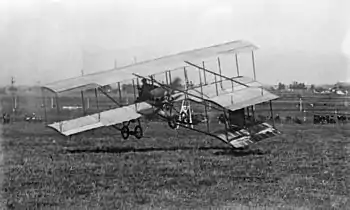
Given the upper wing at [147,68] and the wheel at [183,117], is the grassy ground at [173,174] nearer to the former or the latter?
the wheel at [183,117]

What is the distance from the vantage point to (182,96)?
23484mm

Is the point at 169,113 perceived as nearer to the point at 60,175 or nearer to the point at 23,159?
the point at 23,159

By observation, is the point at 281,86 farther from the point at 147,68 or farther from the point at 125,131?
the point at 147,68

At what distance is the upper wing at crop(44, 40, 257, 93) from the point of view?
68.5ft

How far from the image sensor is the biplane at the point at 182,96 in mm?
21172

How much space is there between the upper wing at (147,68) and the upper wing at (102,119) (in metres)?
2.13

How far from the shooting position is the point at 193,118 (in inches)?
971

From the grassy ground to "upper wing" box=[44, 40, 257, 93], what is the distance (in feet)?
7.49

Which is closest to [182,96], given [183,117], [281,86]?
[183,117]

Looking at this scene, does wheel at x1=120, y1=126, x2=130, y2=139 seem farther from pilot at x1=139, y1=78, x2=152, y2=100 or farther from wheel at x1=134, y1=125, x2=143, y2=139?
pilot at x1=139, y1=78, x2=152, y2=100

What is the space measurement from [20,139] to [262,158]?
994cm

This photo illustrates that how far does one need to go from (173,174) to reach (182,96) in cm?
881

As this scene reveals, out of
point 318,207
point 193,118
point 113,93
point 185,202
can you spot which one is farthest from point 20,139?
point 318,207

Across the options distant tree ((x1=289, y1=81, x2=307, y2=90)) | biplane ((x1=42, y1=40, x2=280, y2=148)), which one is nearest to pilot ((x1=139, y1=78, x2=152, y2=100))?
biplane ((x1=42, y1=40, x2=280, y2=148))
